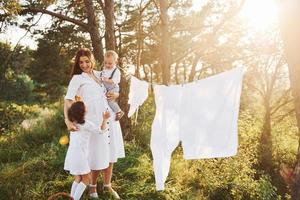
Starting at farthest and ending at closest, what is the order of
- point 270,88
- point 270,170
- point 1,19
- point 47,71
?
point 47,71, point 270,88, point 270,170, point 1,19

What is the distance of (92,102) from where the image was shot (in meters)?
5.45

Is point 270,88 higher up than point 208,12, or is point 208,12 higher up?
point 208,12

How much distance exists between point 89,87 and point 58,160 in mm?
2502

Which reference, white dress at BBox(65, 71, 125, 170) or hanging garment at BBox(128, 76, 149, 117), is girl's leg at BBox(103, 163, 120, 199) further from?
hanging garment at BBox(128, 76, 149, 117)

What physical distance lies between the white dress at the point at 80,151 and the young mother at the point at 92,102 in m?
0.11

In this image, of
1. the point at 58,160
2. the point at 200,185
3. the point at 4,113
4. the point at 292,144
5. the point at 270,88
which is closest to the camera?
the point at 58,160

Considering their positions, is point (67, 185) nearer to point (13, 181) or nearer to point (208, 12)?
point (13, 181)

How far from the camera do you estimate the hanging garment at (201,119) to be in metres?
4.54

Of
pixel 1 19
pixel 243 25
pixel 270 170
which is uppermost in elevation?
pixel 243 25

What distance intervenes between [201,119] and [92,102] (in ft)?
4.80

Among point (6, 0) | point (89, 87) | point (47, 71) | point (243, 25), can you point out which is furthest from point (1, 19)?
point (47, 71)

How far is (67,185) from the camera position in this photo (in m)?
6.54

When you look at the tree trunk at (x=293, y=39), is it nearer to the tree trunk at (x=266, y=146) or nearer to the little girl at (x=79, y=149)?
the little girl at (x=79, y=149)

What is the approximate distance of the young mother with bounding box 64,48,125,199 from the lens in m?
5.34
